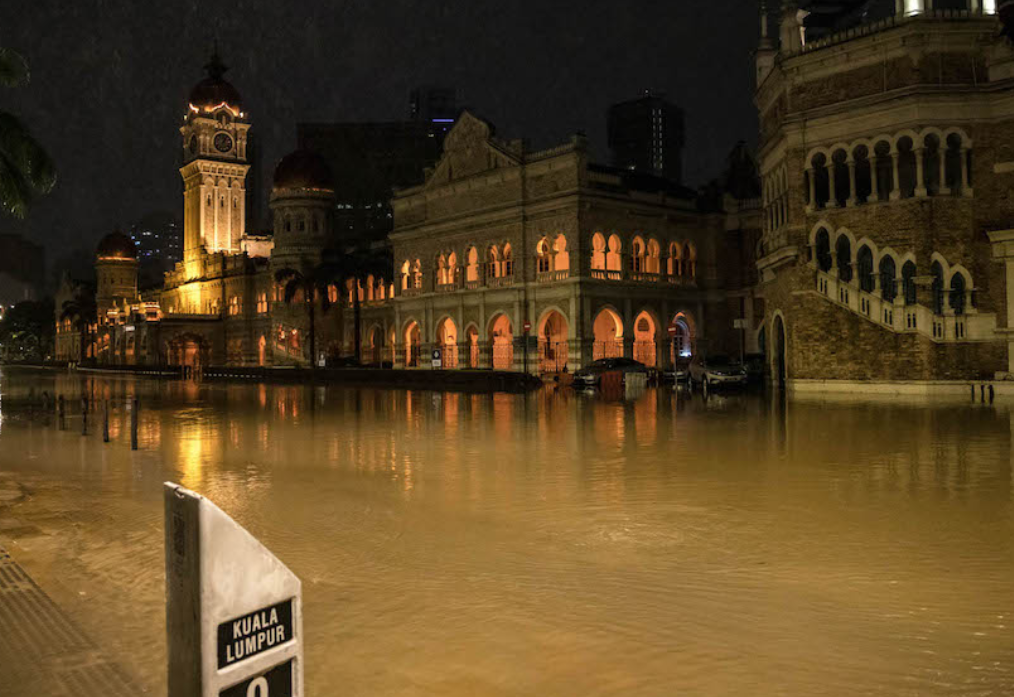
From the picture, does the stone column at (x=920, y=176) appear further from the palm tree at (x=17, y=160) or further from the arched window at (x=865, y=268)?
the palm tree at (x=17, y=160)

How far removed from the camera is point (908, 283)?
98.4ft

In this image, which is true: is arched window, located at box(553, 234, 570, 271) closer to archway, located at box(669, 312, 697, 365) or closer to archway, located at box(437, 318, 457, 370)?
archway, located at box(669, 312, 697, 365)

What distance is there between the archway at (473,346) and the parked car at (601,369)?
12.7 meters

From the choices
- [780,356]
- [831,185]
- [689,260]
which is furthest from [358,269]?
[831,185]

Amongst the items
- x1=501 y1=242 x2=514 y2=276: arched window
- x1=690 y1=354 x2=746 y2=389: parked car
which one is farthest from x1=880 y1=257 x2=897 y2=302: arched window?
x1=501 y1=242 x2=514 y2=276: arched window

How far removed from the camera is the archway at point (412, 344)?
59.7 meters

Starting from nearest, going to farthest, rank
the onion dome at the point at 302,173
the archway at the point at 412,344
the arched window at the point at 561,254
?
the arched window at the point at 561,254 → the archway at the point at 412,344 → the onion dome at the point at 302,173

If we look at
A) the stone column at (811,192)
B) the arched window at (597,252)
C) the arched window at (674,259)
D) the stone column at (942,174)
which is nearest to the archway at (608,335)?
the arched window at (597,252)

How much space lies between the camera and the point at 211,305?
90625 mm

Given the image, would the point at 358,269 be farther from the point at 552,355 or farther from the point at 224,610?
the point at 224,610

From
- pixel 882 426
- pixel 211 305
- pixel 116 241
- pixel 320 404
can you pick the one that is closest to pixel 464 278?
pixel 320 404

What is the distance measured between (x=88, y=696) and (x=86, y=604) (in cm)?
203

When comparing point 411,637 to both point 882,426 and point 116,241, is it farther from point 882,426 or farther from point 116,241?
point 116,241

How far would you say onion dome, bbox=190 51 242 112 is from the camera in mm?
95625
